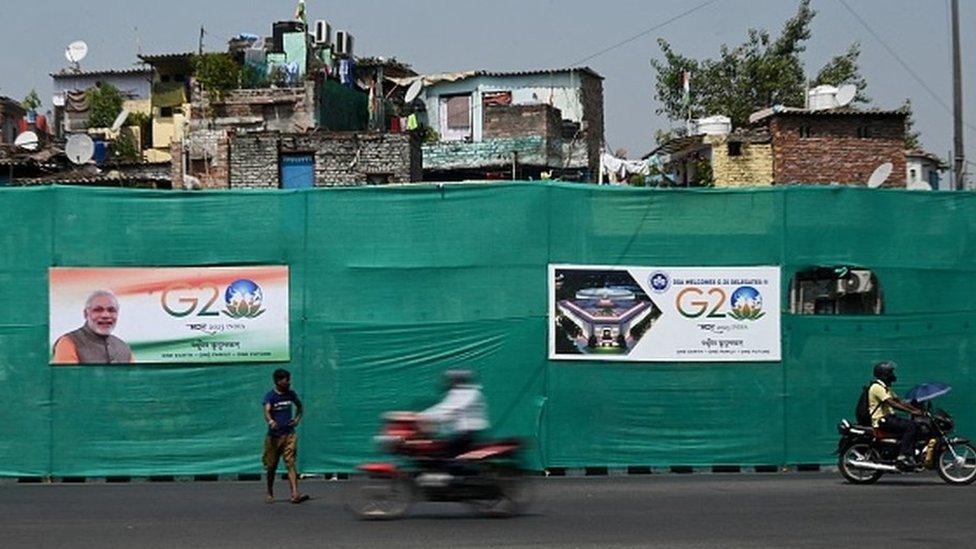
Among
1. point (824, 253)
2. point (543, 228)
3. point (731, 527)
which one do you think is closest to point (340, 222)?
point (543, 228)

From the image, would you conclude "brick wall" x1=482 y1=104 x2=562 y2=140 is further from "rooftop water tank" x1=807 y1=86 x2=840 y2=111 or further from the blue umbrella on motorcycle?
the blue umbrella on motorcycle

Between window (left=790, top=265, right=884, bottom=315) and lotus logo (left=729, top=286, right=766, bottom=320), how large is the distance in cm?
52

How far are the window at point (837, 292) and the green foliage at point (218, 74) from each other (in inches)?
1252

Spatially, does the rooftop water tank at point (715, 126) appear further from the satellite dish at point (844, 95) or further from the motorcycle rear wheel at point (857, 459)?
the motorcycle rear wheel at point (857, 459)

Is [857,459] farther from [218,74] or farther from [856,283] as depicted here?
[218,74]

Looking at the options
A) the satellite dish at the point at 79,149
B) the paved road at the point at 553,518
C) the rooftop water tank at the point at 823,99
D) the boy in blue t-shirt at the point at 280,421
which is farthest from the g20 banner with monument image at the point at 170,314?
the rooftop water tank at the point at 823,99

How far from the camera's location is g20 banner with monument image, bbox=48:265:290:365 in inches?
710

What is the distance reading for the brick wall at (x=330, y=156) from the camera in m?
39.2

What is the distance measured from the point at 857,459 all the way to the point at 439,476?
6.02 metres

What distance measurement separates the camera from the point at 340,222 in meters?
18.3

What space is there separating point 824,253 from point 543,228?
380 centimetres

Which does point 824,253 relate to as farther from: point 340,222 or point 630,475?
point 340,222

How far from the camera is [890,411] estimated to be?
691 inches

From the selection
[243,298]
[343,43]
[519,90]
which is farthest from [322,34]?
[243,298]
